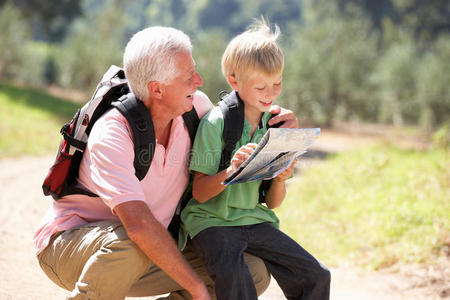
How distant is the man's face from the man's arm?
Result: 1.62ft

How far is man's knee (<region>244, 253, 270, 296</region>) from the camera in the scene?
8.69ft

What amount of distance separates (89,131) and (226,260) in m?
0.88

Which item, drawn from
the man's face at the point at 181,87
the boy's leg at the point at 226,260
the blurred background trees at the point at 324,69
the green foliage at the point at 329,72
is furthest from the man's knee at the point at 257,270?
the green foliage at the point at 329,72

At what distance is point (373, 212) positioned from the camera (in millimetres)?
5871

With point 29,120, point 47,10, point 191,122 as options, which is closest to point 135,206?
point 191,122

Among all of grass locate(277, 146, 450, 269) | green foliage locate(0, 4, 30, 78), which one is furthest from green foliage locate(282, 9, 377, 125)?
green foliage locate(0, 4, 30, 78)

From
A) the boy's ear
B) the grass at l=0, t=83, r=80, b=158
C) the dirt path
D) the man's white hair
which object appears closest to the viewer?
the man's white hair

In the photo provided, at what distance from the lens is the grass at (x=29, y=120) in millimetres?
9492

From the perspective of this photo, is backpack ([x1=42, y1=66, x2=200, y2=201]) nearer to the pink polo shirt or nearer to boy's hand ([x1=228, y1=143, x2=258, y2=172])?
the pink polo shirt

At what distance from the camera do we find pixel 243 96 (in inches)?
107

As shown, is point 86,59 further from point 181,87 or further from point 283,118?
point 181,87

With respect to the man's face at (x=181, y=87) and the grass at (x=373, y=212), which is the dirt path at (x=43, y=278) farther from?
the man's face at (x=181, y=87)

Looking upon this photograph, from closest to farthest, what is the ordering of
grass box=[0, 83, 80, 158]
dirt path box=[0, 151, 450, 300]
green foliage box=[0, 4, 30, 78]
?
dirt path box=[0, 151, 450, 300] → grass box=[0, 83, 80, 158] → green foliage box=[0, 4, 30, 78]

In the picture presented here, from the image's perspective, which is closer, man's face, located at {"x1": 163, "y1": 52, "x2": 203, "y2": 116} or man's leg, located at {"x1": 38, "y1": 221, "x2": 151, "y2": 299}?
→ man's leg, located at {"x1": 38, "y1": 221, "x2": 151, "y2": 299}
